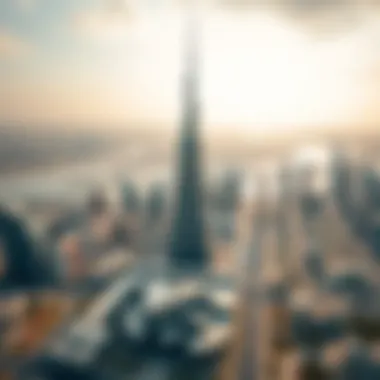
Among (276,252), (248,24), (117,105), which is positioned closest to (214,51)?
(248,24)

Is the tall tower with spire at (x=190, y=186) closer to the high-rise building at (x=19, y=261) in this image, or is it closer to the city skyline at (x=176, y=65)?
the city skyline at (x=176, y=65)

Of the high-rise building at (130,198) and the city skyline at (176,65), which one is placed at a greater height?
the city skyline at (176,65)

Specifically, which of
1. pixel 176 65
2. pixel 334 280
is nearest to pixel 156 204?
Result: pixel 176 65

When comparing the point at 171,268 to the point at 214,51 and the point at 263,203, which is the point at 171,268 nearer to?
the point at 263,203

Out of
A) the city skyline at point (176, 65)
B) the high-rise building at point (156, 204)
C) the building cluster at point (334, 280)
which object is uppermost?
the city skyline at point (176, 65)

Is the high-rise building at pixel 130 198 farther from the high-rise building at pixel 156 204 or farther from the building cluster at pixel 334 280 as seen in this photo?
the building cluster at pixel 334 280

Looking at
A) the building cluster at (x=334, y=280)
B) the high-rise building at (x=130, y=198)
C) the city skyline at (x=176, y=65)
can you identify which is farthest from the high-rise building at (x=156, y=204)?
the building cluster at (x=334, y=280)

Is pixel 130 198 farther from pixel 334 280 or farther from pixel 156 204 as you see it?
pixel 334 280
